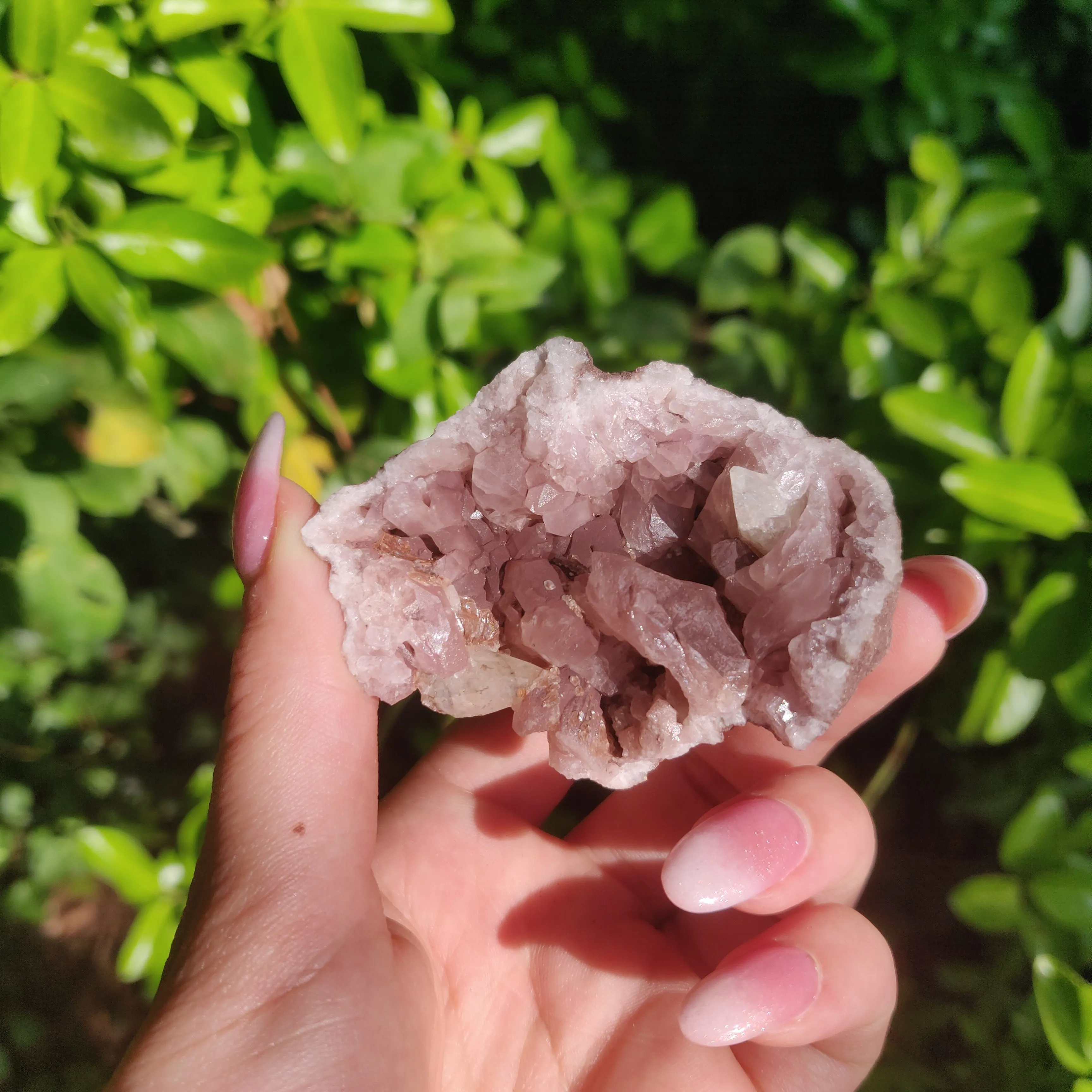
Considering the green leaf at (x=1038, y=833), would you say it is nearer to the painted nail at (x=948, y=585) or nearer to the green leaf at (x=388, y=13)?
the painted nail at (x=948, y=585)

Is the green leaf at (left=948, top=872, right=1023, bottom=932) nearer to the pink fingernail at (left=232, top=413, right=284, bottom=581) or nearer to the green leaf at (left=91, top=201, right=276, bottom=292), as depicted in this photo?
the pink fingernail at (left=232, top=413, right=284, bottom=581)

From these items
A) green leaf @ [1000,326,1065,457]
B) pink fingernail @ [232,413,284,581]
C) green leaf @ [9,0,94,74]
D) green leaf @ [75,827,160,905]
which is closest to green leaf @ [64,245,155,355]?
green leaf @ [9,0,94,74]

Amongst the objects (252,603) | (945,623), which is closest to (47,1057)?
(252,603)

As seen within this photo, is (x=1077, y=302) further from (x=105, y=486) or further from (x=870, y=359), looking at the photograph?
(x=105, y=486)

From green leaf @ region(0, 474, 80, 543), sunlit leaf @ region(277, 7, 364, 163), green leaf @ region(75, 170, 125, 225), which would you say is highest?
sunlit leaf @ region(277, 7, 364, 163)

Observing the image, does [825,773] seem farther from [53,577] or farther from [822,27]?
[822,27]

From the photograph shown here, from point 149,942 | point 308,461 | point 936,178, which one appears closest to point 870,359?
point 936,178
